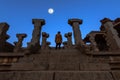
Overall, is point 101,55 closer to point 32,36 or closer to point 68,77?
point 68,77

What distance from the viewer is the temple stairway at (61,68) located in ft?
13.7

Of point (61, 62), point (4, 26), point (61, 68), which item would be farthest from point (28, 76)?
point (4, 26)

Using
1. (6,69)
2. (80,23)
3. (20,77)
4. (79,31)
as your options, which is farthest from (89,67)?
(80,23)

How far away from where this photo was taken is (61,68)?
527 cm

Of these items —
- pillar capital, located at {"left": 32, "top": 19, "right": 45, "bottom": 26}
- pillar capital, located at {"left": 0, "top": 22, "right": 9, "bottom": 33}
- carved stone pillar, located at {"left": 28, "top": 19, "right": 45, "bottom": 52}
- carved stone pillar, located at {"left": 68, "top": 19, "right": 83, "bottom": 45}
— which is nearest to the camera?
carved stone pillar, located at {"left": 28, "top": 19, "right": 45, "bottom": 52}

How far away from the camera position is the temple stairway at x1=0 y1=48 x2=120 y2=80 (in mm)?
4168

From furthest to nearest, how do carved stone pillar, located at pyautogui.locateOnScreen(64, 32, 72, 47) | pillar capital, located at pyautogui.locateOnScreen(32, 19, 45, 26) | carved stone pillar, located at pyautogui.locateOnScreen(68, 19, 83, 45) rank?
carved stone pillar, located at pyautogui.locateOnScreen(64, 32, 72, 47)
pillar capital, located at pyautogui.locateOnScreen(32, 19, 45, 26)
carved stone pillar, located at pyautogui.locateOnScreen(68, 19, 83, 45)

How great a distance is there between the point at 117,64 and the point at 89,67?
1.59 metres

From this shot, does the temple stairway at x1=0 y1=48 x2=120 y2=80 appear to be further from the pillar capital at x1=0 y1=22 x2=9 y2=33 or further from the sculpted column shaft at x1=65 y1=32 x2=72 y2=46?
the sculpted column shaft at x1=65 y1=32 x2=72 y2=46

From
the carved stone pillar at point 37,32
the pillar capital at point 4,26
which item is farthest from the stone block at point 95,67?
the pillar capital at point 4,26

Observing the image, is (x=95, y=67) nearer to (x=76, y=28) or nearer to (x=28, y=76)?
(x=28, y=76)

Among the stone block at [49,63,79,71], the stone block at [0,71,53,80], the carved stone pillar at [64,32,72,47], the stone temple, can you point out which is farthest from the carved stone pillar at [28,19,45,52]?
the carved stone pillar at [64,32,72,47]

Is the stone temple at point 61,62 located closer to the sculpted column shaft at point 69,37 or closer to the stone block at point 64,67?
the stone block at point 64,67

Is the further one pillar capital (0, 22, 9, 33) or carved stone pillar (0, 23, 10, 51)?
pillar capital (0, 22, 9, 33)
